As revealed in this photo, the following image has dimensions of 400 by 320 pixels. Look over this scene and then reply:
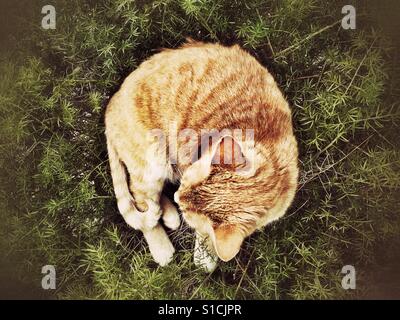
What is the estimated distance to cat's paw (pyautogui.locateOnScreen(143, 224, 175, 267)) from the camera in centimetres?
218

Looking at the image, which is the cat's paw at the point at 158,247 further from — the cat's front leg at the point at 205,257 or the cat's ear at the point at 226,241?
the cat's ear at the point at 226,241

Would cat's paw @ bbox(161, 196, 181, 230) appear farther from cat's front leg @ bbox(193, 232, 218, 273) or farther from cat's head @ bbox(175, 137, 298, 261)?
cat's head @ bbox(175, 137, 298, 261)

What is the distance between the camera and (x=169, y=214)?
7.26 ft

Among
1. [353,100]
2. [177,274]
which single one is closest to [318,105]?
[353,100]

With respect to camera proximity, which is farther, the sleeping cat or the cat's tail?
the cat's tail

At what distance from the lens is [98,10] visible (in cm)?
206

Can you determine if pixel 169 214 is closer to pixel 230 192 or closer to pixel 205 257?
pixel 205 257

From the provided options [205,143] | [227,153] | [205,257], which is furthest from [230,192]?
[205,257]

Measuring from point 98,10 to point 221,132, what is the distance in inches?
28.7

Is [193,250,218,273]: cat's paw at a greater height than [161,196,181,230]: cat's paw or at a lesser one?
lesser

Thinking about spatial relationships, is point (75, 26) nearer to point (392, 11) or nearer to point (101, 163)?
point (101, 163)

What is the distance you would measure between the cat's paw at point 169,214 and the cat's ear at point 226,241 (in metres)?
0.44

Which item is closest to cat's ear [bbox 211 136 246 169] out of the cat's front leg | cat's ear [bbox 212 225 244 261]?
cat's ear [bbox 212 225 244 261]

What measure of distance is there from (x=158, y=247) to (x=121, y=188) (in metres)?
0.31
